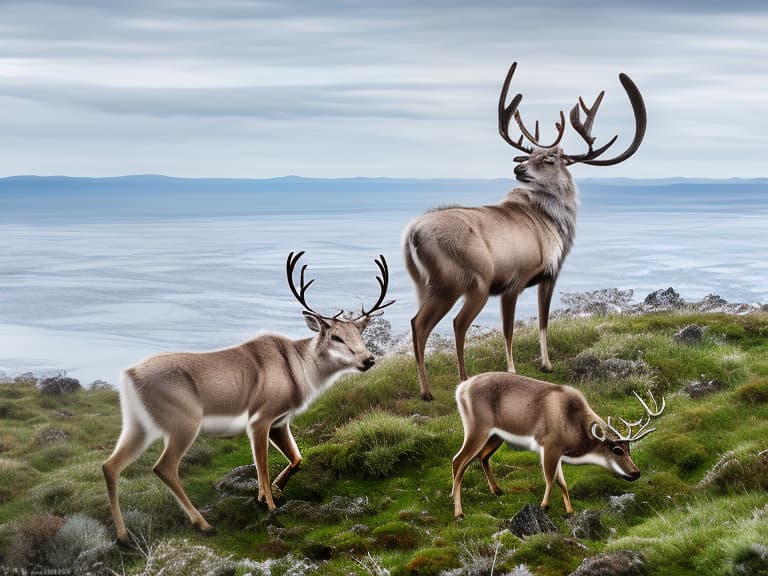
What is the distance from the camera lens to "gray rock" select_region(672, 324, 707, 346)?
17.9 m

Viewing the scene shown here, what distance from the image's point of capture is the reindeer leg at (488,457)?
11594 millimetres

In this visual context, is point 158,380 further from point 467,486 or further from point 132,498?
point 467,486

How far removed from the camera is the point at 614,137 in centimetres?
1577

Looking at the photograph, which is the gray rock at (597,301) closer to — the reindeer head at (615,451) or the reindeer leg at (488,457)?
the reindeer leg at (488,457)

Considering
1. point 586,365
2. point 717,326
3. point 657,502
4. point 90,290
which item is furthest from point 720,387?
point 90,290

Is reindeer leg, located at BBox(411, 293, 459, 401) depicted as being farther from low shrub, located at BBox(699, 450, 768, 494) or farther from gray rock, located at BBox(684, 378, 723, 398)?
low shrub, located at BBox(699, 450, 768, 494)

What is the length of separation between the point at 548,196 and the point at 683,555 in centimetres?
765

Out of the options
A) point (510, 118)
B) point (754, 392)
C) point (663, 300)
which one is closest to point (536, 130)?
point (510, 118)

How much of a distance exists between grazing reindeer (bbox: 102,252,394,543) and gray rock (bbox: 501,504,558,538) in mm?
2572

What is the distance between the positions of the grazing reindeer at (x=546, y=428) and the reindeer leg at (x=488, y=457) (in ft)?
1.30

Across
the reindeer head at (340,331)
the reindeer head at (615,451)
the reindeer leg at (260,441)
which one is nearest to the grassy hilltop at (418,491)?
the reindeer head at (615,451)

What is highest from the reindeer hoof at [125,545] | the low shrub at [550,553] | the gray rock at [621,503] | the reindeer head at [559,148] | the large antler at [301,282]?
the reindeer head at [559,148]

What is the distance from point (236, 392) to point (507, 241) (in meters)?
5.37

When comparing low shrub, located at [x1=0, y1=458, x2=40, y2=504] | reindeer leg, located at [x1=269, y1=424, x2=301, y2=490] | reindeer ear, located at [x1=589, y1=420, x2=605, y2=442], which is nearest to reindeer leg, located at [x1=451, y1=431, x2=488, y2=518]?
reindeer ear, located at [x1=589, y1=420, x2=605, y2=442]
